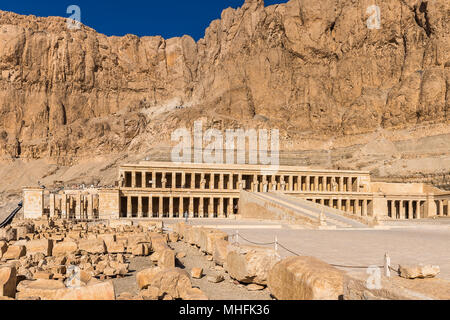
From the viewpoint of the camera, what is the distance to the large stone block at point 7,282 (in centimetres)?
858

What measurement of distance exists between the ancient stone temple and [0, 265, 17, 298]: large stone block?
1720 inches

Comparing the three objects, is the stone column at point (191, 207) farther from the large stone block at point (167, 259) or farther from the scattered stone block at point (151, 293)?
the scattered stone block at point (151, 293)

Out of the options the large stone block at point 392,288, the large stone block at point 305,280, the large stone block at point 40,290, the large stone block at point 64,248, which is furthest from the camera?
the large stone block at point 64,248

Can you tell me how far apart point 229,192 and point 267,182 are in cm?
760

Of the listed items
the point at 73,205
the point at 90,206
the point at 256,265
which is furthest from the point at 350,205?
the point at 256,265

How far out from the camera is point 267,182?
209ft

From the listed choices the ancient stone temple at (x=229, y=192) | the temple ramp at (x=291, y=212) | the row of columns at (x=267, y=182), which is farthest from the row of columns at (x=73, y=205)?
the temple ramp at (x=291, y=212)

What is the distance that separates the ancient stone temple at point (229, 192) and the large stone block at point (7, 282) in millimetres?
43694

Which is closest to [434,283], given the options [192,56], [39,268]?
[39,268]

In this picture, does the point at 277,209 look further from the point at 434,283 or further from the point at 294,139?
the point at 294,139

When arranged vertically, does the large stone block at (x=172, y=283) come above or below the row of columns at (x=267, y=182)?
above

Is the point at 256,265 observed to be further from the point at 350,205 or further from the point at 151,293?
the point at 350,205

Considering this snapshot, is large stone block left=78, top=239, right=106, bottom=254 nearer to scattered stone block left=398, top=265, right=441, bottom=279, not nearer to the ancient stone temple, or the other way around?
scattered stone block left=398, top=265, right=441, bottom=279
